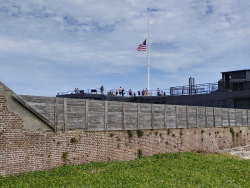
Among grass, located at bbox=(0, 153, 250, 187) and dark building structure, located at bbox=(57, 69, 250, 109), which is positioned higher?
dark building structure, located at bbox=(57, 69, 250, 109)

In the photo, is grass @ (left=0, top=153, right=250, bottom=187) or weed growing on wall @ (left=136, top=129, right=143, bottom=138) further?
weed growing on wall @ (left=136, top=129, right=143, bottom=138)

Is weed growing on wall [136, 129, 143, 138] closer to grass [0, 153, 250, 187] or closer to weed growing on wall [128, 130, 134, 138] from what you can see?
weed growing on wall [128, 130, 134, 138]

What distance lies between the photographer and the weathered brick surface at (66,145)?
36.0 feet

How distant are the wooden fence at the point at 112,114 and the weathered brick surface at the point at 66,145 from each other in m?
0.46

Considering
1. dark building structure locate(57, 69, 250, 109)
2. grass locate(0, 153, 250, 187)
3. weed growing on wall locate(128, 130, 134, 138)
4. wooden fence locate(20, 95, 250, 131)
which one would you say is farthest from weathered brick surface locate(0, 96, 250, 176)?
dark building structure locate(57, 69, 250, 109)

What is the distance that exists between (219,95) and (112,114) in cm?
2731

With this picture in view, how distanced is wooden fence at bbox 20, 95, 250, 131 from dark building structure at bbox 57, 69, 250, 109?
46.6 feet

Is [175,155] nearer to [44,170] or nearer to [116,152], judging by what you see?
[116,152]

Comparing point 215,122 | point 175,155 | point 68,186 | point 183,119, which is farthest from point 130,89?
point 68,186

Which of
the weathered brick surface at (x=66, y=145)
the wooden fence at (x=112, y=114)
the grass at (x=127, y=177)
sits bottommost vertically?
the grass at (x=127, y=177)

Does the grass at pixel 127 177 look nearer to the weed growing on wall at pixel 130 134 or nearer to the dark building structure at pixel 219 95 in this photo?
the weed growing on wall at pixel 130 134

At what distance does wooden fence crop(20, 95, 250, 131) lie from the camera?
12695 millimetres

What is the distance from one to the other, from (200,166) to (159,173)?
329cm

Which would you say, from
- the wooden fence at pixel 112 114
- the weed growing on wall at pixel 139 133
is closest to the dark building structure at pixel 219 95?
the wooden fence at pixel 112 114
